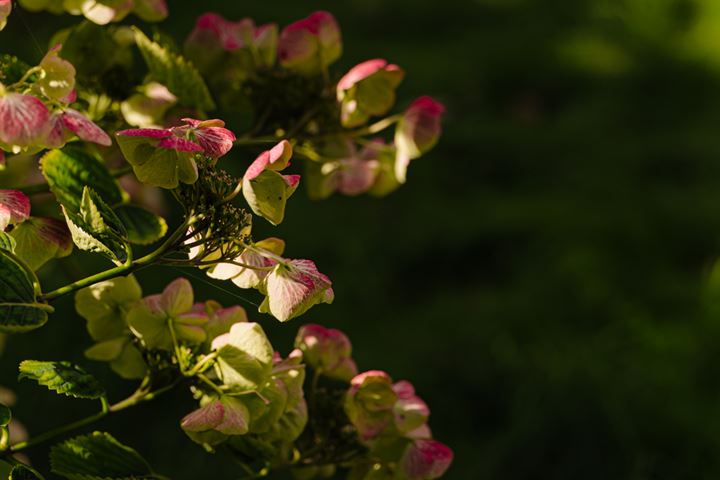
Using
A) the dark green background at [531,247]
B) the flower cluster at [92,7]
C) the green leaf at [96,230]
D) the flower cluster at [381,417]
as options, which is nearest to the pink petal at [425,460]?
the flower cluster at [381,417]

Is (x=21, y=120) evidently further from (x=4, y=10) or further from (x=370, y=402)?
(x=370, y=402)

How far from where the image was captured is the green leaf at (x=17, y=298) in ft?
1.36

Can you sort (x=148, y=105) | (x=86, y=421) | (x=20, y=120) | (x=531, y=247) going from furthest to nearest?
(x=531, y=247) → (x=148, y=105) → (x=86, y=421) → (x=20, y=120)

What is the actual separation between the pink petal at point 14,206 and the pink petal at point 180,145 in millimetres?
85

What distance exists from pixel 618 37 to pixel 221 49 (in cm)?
262

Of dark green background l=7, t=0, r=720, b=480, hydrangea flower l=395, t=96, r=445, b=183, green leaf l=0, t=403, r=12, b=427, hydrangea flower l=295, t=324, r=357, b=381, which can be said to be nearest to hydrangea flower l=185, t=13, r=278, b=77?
hydrangea flower l=395, t=96, r=445, b=183

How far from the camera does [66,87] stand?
467mm

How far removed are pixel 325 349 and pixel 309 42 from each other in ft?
0.72

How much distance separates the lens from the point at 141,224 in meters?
0.56

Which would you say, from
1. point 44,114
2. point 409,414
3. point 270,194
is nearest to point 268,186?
point 270,194

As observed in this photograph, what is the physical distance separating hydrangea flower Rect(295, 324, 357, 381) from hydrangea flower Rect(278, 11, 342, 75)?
0.64ft

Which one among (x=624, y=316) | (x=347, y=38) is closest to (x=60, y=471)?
(x=624, y=316)

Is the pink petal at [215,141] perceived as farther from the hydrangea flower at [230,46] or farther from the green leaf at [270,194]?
the hydrangea flower at [230,46]

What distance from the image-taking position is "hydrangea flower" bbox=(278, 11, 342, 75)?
66 cm
